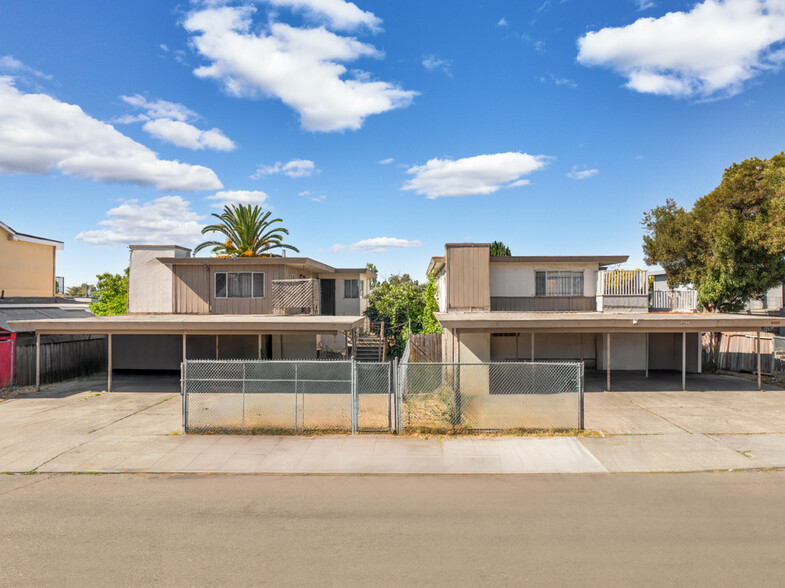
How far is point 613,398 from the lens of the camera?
17656 mm

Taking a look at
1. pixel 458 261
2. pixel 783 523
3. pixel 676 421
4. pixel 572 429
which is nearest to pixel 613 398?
pixel 676 421

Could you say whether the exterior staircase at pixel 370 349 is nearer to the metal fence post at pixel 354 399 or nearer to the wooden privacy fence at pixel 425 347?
the wooden privacy fence at pixel 425 347

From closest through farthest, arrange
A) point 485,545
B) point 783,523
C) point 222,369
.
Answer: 1. point 485,545
2. point 783,523
3. point 222,369

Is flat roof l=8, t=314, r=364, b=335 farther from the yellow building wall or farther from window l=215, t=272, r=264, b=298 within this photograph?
the yellow building wall

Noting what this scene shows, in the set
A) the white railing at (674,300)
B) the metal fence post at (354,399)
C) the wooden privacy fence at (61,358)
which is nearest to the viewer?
the metal fence post at (354,399)

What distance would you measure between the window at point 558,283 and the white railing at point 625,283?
123 centimetres

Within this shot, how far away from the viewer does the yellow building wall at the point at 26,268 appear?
31125mm

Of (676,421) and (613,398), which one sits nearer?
(676,421)

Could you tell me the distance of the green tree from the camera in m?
37.4

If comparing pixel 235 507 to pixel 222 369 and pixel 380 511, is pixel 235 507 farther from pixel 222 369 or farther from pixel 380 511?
pixel 222 369

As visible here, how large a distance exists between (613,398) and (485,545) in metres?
12.3

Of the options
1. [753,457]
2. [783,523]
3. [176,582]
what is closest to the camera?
[176,582]

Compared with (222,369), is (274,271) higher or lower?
higher

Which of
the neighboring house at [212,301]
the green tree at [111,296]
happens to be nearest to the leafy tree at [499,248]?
the neighboring house at [212,301]
